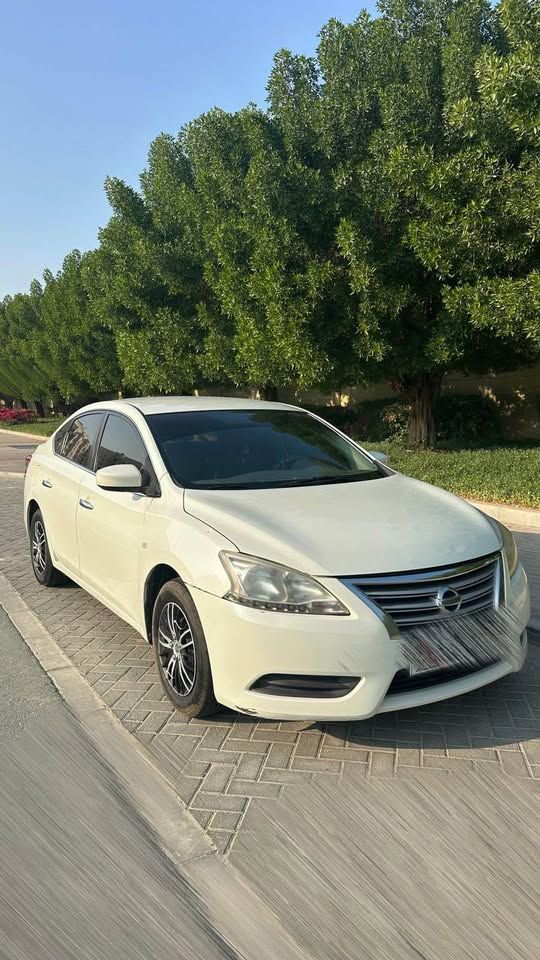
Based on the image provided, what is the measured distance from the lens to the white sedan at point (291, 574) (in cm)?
327

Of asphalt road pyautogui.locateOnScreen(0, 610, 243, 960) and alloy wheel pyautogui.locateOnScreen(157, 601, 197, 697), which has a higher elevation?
alloy wheel pyautogui.locateOnScreen(157, 601, 197, 697)

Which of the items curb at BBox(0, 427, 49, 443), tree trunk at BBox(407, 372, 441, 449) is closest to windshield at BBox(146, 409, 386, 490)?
tree trunk at BBox(407, 372, 441, 449)

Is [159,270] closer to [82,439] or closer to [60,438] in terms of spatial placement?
[60,438]

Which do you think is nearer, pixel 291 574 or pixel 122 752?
pixel 291 574

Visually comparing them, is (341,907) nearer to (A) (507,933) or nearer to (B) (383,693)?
(A) (507,933)

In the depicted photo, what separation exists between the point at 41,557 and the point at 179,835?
403 centimetres

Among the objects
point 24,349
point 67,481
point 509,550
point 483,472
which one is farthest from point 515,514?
point 24,349

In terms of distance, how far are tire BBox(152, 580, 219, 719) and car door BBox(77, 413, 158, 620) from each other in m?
0.38

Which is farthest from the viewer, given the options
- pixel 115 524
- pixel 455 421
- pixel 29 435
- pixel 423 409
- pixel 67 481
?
pixel 29 435

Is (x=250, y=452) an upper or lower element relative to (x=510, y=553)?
upper

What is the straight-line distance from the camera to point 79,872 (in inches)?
105

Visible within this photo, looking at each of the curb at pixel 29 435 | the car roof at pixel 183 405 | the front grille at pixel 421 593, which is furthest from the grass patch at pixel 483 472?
the curb at pixel 29 435

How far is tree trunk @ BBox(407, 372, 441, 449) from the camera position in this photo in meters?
15.7

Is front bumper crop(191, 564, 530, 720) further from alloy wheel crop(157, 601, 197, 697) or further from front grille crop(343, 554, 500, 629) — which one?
alloy wheel crop(157, 601, 197, 697)
